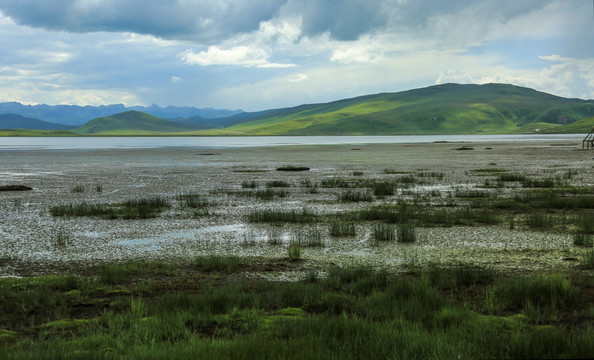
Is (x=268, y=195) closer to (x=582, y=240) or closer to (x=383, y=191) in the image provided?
(x=383, y=191)

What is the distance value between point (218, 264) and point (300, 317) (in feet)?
15.7

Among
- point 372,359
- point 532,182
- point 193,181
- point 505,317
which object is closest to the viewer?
point 372,359

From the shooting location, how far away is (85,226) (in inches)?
733

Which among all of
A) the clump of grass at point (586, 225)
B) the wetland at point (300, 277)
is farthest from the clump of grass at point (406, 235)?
the clump of grass at point (586, 225)

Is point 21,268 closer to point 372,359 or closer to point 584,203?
point 372,359

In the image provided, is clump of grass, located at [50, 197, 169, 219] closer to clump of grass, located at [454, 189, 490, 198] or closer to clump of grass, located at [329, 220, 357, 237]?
clump of grass, located at [329, 220, 357, 237]

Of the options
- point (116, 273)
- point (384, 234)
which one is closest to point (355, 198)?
point (384, 234)

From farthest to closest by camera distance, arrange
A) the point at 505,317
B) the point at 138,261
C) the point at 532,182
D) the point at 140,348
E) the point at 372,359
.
A: the point at 532,182 → the point at 138,261 → the point at 505,317 → the point at 140,348 → the point at 372,359

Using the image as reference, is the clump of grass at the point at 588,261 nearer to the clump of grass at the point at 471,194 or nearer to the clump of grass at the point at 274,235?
the clump of grass at the point at 274,235

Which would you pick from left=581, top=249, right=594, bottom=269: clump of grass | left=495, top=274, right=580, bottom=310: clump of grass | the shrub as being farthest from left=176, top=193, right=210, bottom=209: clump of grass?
left=495, top=274, right=580, bottom=310: clump of grass

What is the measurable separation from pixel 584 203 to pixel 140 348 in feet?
67.8

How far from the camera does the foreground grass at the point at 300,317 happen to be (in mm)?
6250

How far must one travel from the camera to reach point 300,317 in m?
7.89

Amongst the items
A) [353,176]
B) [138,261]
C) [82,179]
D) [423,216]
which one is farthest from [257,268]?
[82,179]
